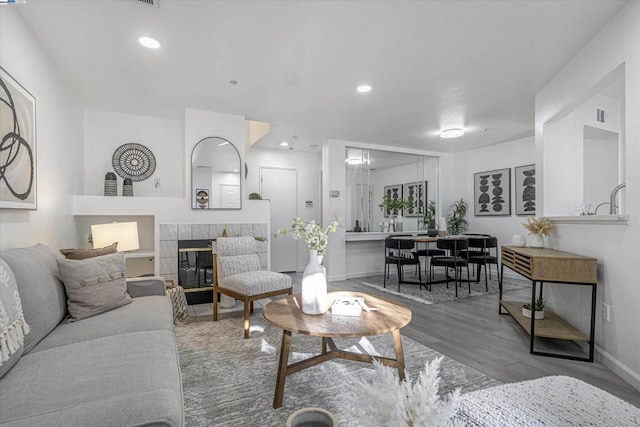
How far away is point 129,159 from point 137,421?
4159 millimetres

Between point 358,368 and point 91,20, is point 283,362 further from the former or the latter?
point 91,20

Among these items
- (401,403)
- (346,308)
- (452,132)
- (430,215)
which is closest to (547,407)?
(401,403)

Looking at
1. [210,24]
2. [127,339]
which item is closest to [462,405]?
[127,339]

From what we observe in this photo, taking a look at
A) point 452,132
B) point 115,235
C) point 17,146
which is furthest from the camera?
point 452,132

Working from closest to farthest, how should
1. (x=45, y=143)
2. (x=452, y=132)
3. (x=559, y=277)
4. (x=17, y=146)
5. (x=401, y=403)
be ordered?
(x=401, y=403)
(x=17, y=146)
(x=559, y=277)
(x=45, y=143)
(x=452, y=132)

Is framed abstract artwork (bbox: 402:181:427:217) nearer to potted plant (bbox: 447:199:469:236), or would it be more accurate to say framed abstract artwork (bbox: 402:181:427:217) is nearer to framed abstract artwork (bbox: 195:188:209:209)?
potted plant (bbox: 447:199:469:236)

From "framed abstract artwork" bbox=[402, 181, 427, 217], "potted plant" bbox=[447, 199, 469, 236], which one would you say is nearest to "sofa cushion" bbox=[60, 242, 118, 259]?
"framed abstract artwork" bbox=[402, 181, 427, 217]

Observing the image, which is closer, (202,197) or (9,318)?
(9,318)

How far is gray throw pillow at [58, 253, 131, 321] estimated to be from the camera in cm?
197

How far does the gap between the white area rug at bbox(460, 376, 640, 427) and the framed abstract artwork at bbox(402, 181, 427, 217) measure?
5693 millimetres

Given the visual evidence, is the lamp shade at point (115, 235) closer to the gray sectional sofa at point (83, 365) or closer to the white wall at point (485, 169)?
the gray sectional sofa at point (83, 365)

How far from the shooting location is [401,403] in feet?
2.02

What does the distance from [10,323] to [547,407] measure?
2.02 metres

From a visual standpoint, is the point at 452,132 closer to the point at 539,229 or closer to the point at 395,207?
the point at 395,207
